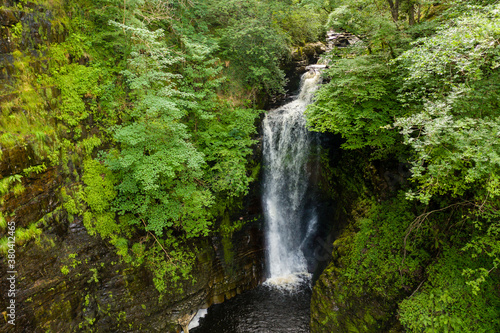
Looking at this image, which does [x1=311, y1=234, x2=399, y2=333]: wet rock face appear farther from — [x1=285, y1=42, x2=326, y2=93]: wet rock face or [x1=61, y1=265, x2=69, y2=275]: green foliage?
[x1=285, y1=42, x2=326, y2=93]: wet rock face

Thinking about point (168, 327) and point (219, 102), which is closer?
point (168, 327)

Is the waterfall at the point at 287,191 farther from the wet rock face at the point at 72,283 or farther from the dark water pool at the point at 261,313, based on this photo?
the wet rock face at the point at 72,283

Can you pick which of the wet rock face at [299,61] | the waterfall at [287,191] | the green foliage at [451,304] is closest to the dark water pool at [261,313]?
the waterfall at [287,191]

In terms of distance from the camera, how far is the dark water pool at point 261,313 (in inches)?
367

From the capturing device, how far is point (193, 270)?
376 inches

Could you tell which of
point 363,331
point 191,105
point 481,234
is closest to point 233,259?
point 363,331

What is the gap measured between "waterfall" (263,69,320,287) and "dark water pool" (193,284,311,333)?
887 millimetres

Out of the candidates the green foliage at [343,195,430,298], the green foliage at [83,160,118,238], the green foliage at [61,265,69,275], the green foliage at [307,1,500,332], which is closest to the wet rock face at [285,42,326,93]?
the green foliage at [307,1,500,332]

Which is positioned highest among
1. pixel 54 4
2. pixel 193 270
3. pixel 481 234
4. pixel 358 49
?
pixel 54 4

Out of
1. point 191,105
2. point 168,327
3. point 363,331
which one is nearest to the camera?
point 363,331

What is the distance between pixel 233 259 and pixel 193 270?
206cm

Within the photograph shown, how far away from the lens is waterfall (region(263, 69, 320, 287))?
11734 millimetres

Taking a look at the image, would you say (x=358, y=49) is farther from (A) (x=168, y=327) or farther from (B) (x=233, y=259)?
(A) (x=168, y=327)

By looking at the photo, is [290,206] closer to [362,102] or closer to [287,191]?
A: [287,191]
